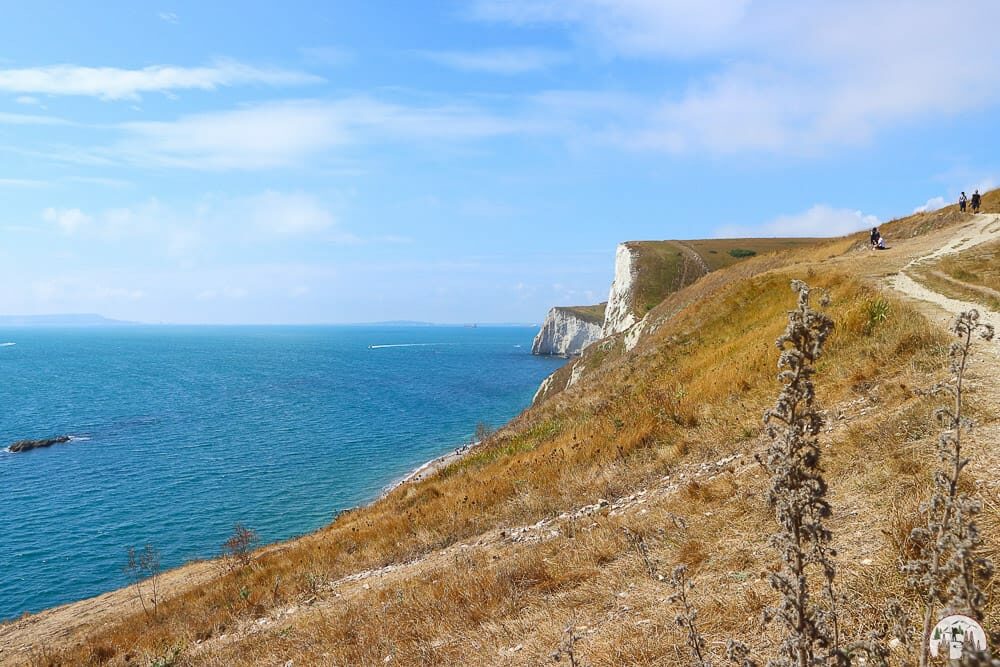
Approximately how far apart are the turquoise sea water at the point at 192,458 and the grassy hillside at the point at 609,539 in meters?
16.4

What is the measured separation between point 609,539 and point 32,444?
70.5 meters

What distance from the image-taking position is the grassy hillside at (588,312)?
6142 inches

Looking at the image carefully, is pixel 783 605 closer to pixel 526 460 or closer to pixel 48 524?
pixel 526 460

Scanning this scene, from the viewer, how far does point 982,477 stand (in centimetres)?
622

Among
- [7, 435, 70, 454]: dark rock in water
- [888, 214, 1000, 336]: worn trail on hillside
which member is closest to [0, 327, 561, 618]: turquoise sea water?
[7, 435, 70, 454]: dark rock in water

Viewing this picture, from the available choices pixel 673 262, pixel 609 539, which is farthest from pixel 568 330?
pixel 609 539

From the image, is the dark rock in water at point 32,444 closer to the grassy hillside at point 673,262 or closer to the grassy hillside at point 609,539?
the grassy hillside at point 609,539

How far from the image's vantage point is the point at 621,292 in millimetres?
90188

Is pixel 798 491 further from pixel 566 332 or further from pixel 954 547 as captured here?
pixel 566 332

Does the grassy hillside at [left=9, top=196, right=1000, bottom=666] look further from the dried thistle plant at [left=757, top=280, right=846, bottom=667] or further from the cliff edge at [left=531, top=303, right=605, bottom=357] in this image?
the cliff edge at [left=531, top=303, right=605, bottom=357]

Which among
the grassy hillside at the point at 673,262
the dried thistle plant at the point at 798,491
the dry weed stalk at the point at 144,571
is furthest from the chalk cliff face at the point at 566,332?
the dried thistle plant at the point at 798,491

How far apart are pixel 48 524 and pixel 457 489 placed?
1387 inches

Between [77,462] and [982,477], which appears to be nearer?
[982,477]

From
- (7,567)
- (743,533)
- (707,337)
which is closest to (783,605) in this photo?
(743,533)
